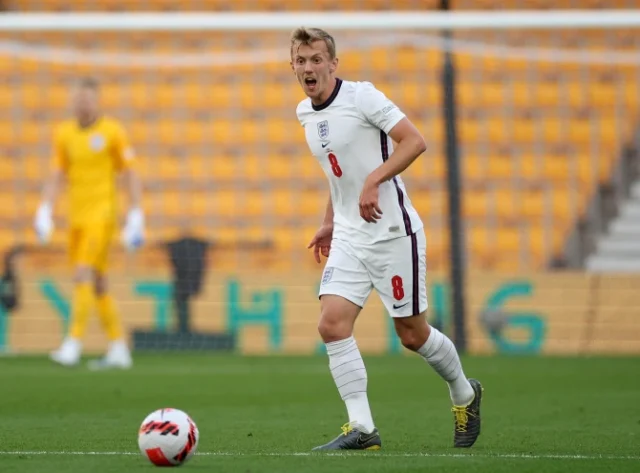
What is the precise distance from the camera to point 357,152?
6203mm

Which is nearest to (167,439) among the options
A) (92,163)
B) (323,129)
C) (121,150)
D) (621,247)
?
(323,129)

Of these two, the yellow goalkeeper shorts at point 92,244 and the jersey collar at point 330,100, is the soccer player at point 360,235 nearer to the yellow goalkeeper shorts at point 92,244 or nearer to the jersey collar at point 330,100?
the jersey collar at point 330,100

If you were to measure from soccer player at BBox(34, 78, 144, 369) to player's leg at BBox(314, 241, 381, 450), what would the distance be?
5.88 meters

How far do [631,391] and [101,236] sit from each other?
192 inches

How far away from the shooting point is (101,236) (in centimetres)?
1183

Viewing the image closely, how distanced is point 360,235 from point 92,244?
5.98m

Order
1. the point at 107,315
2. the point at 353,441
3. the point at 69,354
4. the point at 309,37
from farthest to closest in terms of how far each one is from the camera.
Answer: the point at 107,315 → the point at 69,354 → the point at 309,37 → the point at 353,441

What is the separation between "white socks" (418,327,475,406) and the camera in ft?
20.5

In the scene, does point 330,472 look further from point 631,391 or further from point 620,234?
point 620,234

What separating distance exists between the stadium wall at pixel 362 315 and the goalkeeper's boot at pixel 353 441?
7.42 m

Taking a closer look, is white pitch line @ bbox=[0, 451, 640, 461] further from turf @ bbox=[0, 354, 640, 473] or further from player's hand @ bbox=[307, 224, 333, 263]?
player's hand @ bbox=[307, 224, 333, 263]

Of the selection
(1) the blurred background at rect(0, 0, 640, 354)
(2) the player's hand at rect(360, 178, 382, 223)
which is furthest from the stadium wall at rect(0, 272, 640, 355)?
(2) the player's hand at rect(360, 178, 382, 223)

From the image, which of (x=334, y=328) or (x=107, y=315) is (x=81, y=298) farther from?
(x=334, y=328)

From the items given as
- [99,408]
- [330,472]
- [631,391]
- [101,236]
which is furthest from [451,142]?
[330,472]
